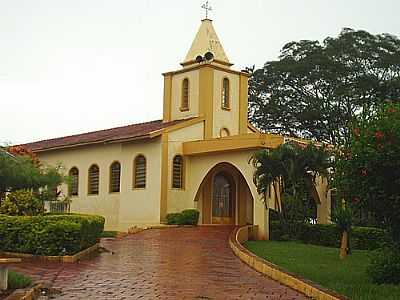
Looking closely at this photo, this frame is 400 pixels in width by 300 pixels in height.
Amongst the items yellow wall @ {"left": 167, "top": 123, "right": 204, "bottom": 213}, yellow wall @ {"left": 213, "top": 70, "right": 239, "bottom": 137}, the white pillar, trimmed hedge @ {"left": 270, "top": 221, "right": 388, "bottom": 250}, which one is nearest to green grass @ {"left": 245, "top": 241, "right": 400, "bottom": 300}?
trimmed hedge @ {"left": 270, "top": 221, "right": 388, "bottom": 250}

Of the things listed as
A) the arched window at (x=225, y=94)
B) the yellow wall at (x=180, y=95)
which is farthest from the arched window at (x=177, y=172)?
the arched window at (x=225, y=94)

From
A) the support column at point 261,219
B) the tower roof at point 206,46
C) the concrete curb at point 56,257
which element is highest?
the tower roof at point 206,46

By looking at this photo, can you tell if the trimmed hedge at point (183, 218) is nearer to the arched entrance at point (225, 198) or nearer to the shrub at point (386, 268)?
the arched entrance at point (225, 198)

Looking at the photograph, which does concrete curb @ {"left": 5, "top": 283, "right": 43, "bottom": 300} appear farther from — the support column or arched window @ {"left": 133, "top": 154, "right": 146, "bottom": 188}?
arched window @ {"left": 133, "top": 154, "right": 146, "bottom": 188}

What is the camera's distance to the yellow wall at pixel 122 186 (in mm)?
27953

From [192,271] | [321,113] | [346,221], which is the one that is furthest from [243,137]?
[321,113]

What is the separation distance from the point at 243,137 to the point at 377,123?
12.6m

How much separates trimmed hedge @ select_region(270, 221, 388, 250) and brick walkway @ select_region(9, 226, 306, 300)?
4390 mm

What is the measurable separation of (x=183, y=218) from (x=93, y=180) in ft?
20.4

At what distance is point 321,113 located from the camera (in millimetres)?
42156

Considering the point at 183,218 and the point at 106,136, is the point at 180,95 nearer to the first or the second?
the point at 106,136

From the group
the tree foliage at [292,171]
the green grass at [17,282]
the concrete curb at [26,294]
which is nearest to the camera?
the concrete curb at [26,294]

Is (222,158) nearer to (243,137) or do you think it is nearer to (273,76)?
(243,137)

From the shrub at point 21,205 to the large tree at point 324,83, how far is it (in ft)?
74.3
